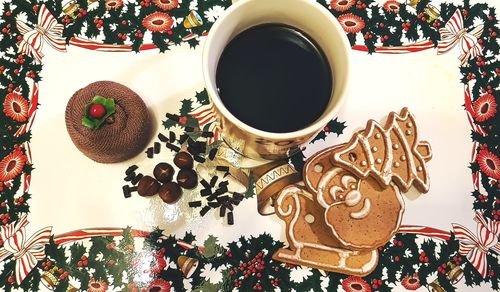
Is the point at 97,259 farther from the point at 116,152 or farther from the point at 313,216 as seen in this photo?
the point at 313,216

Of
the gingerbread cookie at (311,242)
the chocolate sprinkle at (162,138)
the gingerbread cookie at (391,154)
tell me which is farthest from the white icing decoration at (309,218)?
the chocolate sprinkle at (162,138)

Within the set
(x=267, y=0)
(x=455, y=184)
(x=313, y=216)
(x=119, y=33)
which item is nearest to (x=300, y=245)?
(x=313, y=216)

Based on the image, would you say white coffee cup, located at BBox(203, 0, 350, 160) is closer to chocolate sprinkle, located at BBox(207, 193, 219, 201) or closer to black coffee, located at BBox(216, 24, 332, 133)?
black coffee, located at BBox(216, 24, 332, 133)

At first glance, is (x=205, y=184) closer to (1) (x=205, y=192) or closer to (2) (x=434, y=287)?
(1) (x=205, y=192)

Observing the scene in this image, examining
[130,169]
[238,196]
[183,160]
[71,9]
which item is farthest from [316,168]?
[71,9]

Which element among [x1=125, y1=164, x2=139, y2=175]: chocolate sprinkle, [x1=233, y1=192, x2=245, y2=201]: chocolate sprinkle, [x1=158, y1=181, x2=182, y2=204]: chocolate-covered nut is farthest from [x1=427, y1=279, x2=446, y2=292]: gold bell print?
[x1=125, y1=164, x2=139, y2=175]: chocolate sprinkle
